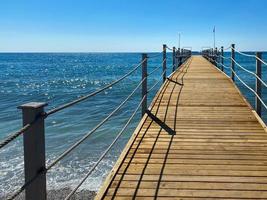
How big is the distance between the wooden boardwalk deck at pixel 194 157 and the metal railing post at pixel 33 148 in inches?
43.3

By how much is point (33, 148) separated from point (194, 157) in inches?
103

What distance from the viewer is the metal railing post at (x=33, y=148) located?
7.65 ft

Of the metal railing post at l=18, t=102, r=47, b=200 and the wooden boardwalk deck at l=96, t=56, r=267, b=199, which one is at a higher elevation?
the metal railing post at l=18, t=102, r=47, b=200

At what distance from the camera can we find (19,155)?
10.2 m

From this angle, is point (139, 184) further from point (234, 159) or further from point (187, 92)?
point (187, 92)

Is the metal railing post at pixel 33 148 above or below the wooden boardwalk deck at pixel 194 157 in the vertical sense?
above

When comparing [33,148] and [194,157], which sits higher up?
[33,148]

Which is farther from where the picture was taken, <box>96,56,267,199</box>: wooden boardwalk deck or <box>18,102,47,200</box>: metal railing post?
<box>96,56,267,199</box>: wooden boardwalk deck

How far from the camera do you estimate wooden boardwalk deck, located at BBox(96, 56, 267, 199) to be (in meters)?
3.57

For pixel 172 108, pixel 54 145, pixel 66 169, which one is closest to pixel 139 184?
pixel 172 108

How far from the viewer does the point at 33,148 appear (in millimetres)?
2371

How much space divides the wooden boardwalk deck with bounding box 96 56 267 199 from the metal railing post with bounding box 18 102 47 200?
110 cm

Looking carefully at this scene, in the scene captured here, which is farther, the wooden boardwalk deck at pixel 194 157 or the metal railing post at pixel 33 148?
the wooden boardwalk deck at pixel 194 157

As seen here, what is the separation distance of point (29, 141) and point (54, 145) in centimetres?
918
